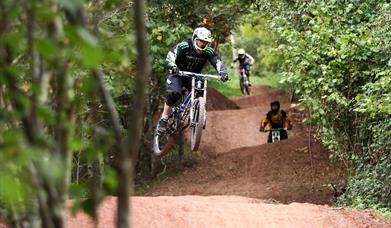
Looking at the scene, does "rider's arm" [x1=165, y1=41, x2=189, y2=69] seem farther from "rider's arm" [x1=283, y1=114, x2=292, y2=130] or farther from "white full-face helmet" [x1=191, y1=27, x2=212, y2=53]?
"rider's arm" [x1=283, y1=114, x2=292, y2=130]

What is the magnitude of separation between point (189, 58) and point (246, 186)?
4.76 metres

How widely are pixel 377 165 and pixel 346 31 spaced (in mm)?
2096

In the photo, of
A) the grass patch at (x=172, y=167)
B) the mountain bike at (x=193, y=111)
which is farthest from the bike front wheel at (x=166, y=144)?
the grass patch at (x=172, y=167)

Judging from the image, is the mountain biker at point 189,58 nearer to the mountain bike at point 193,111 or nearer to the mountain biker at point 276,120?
the mountain bike at point 193,111

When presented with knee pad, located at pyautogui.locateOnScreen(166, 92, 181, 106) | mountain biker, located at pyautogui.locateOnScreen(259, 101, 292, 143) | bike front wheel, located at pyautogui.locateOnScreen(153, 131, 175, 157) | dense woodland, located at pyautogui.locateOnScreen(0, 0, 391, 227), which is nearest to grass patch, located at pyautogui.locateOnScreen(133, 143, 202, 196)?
dense woodland, located at pyautogui.locateOnScreen(0, 0, 391, 227)

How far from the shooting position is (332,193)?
12648mm

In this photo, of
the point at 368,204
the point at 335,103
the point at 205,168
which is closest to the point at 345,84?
the point at 335,103

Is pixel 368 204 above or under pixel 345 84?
under

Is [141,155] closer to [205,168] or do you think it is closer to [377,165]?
[205,168]

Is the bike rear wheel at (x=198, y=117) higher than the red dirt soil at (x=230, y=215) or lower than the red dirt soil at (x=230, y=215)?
higher

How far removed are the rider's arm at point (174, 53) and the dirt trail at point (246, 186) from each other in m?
1.91

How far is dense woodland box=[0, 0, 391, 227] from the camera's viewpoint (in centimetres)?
218

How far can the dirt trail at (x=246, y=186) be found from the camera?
27.3 ft

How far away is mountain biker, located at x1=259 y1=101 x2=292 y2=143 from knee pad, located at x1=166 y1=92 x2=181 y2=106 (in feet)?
20.5
